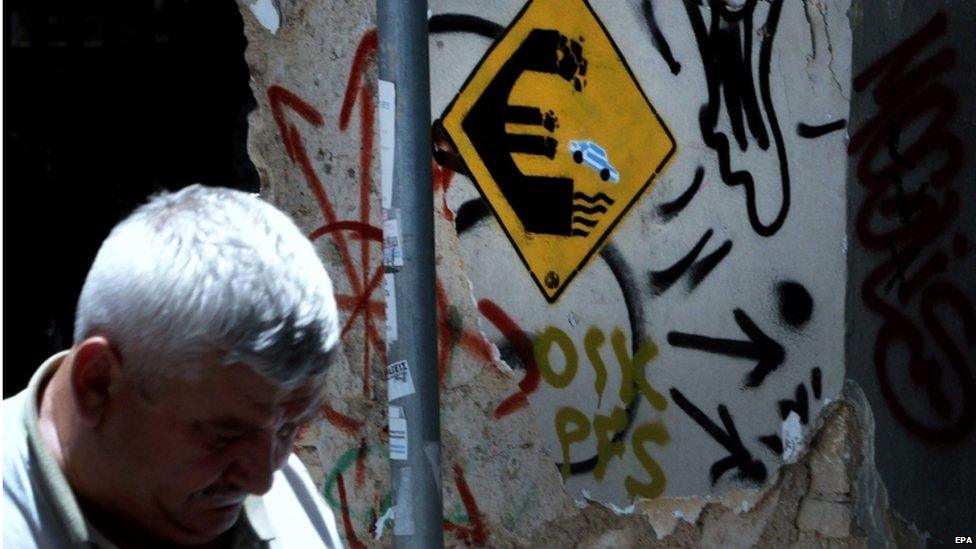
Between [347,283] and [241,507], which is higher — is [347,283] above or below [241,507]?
below

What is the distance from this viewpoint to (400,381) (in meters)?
2.87

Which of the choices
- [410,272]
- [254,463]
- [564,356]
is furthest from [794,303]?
[254,463]

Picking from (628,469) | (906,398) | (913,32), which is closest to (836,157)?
(913,32)

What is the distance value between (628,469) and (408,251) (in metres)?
2.08

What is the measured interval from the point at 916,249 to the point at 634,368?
49.9 inches

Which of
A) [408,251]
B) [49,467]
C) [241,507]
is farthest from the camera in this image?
[408,251]

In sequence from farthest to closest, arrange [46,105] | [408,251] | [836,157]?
[836,157] < [46,105] < [408,251]

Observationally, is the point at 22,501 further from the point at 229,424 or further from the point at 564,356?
the point at 564,356

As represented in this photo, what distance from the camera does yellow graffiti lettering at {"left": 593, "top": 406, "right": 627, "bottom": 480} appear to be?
464 centimetres

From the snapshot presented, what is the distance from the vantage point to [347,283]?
14.0 feet

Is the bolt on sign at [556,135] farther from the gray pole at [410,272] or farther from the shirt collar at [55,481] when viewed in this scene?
the shirt collar at [55,481]

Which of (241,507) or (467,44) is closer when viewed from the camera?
(241,507)

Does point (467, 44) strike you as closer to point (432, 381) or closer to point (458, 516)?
point (458, 516)

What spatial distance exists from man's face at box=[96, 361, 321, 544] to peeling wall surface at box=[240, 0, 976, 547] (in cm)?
255
